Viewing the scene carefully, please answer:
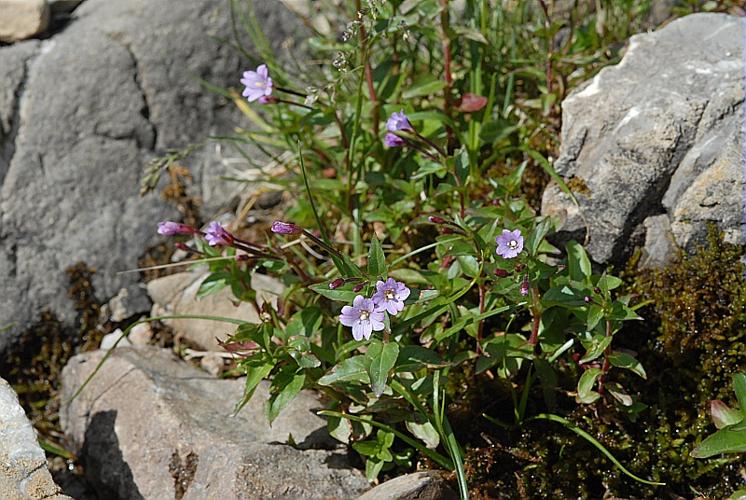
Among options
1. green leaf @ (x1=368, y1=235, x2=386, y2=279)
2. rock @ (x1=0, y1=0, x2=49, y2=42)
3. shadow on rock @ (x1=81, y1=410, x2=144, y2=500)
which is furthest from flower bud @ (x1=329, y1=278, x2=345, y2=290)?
rock @ (x1=0, y1=0, x2=49, y2=42)

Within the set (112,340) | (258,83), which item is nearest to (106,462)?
(112,340)

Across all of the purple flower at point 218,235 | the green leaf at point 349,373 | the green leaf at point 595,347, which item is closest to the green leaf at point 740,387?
the green leaf at point 595,347

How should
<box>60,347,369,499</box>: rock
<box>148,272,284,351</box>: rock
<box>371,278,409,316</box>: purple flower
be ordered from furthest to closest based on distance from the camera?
<box>148,272,284,351</box>: rock
<box>60,347,369,499</box>: rock
<box>371,278,409,316</box>: purple flower

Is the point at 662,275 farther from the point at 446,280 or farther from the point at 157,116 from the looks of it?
the point at 157,116

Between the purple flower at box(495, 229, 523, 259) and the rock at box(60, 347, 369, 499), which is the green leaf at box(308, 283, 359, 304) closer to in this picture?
the purple flower at box(495, 229, 523, 259)

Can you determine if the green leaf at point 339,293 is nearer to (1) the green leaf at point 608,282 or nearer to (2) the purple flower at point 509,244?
(2) the purple flower at point 509,244

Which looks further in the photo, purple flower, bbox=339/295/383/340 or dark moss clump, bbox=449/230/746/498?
dark moss clump, bbox=449/230/746/498
